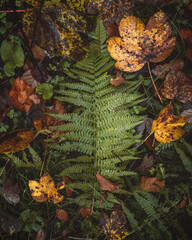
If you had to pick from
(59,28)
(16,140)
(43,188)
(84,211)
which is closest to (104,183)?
(84,211)

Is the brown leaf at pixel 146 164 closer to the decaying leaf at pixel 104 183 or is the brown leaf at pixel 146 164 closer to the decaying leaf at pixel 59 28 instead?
the decaying leaf at pixel 104 183

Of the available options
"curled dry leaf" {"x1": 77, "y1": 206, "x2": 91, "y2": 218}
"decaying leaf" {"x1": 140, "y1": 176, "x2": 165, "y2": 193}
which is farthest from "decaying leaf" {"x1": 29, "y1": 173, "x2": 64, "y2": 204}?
"decaying leaf" {"x1": 140, "y1": 176, "x2": 165, "y2": 193}

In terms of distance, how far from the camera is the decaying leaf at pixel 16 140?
7.29ft

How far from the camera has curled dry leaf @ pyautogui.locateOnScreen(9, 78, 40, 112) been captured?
2414 millimetres

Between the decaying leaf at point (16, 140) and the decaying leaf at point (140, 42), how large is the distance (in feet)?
4.52

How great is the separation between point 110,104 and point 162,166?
1.05m

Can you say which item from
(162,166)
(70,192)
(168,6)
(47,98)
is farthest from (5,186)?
(168,6)

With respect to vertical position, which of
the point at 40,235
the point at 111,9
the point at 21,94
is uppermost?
the point at 111,9

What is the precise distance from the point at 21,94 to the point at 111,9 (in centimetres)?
152

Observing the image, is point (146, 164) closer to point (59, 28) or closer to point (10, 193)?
point (10, 193)

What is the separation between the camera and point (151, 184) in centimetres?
228

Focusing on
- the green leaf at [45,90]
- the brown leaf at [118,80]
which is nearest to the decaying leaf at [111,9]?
the brown leaf at [118,80]

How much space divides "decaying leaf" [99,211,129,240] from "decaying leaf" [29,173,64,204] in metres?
0.66

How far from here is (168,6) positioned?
2463 mm
